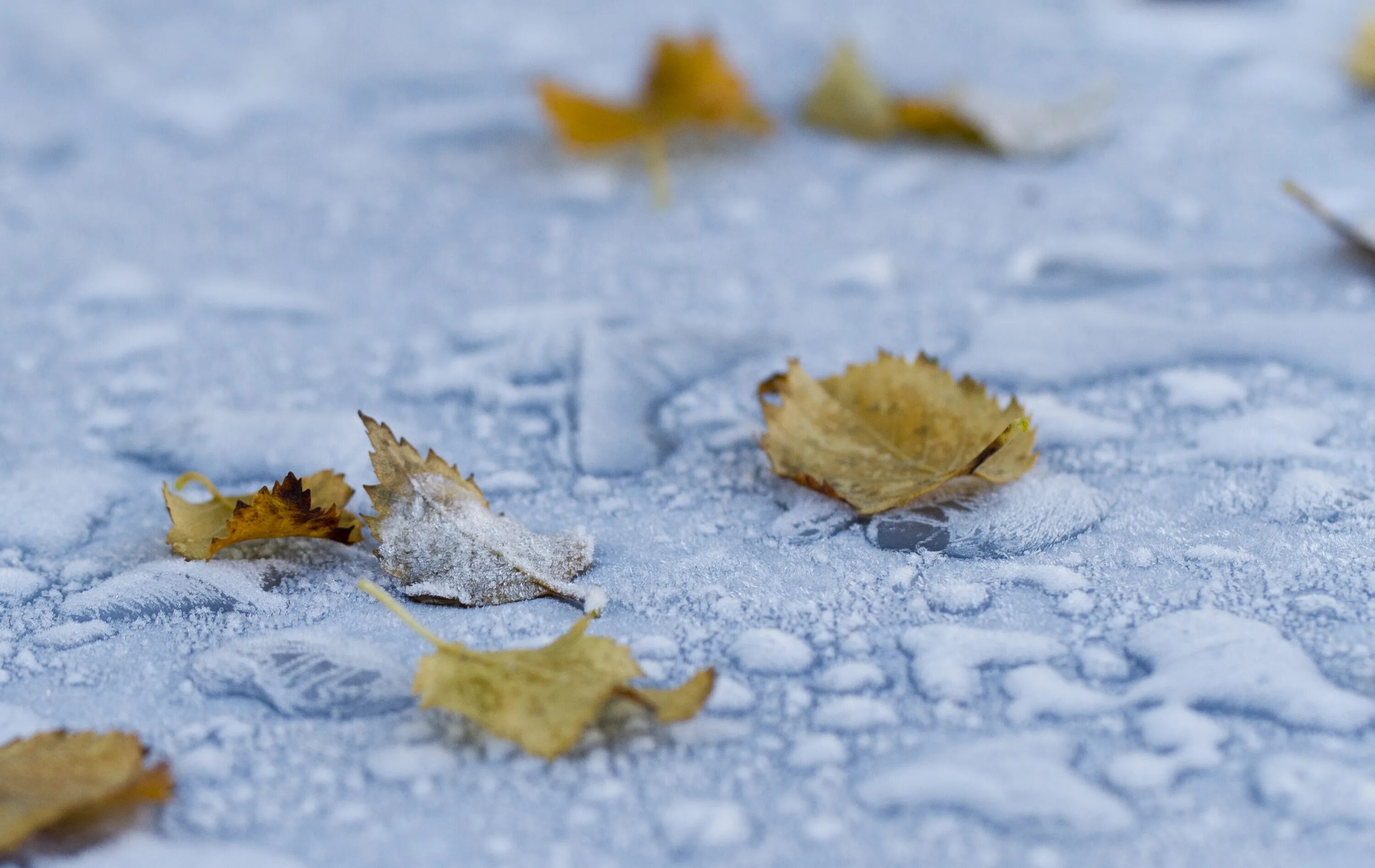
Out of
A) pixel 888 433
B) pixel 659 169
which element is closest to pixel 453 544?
pixel 888 433

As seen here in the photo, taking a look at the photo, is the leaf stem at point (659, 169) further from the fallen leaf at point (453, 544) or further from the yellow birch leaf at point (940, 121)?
the fallen leaf at point (453, 544)

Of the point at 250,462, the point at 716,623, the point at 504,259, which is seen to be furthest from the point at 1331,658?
the point at 504,259

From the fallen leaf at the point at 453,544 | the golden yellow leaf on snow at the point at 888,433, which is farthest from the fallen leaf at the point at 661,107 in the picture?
the fallen leaf at the point at 453,544

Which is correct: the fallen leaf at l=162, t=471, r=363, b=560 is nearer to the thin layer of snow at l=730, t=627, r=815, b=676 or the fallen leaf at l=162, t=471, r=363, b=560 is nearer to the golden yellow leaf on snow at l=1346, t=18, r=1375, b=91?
the thin layer of snow at l=730, t=627, r=815, b=676

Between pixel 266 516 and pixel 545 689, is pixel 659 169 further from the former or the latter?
pixel 545 689

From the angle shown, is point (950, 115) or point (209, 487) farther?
point (950, 115)

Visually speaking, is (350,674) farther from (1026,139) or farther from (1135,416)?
(1026,139)
